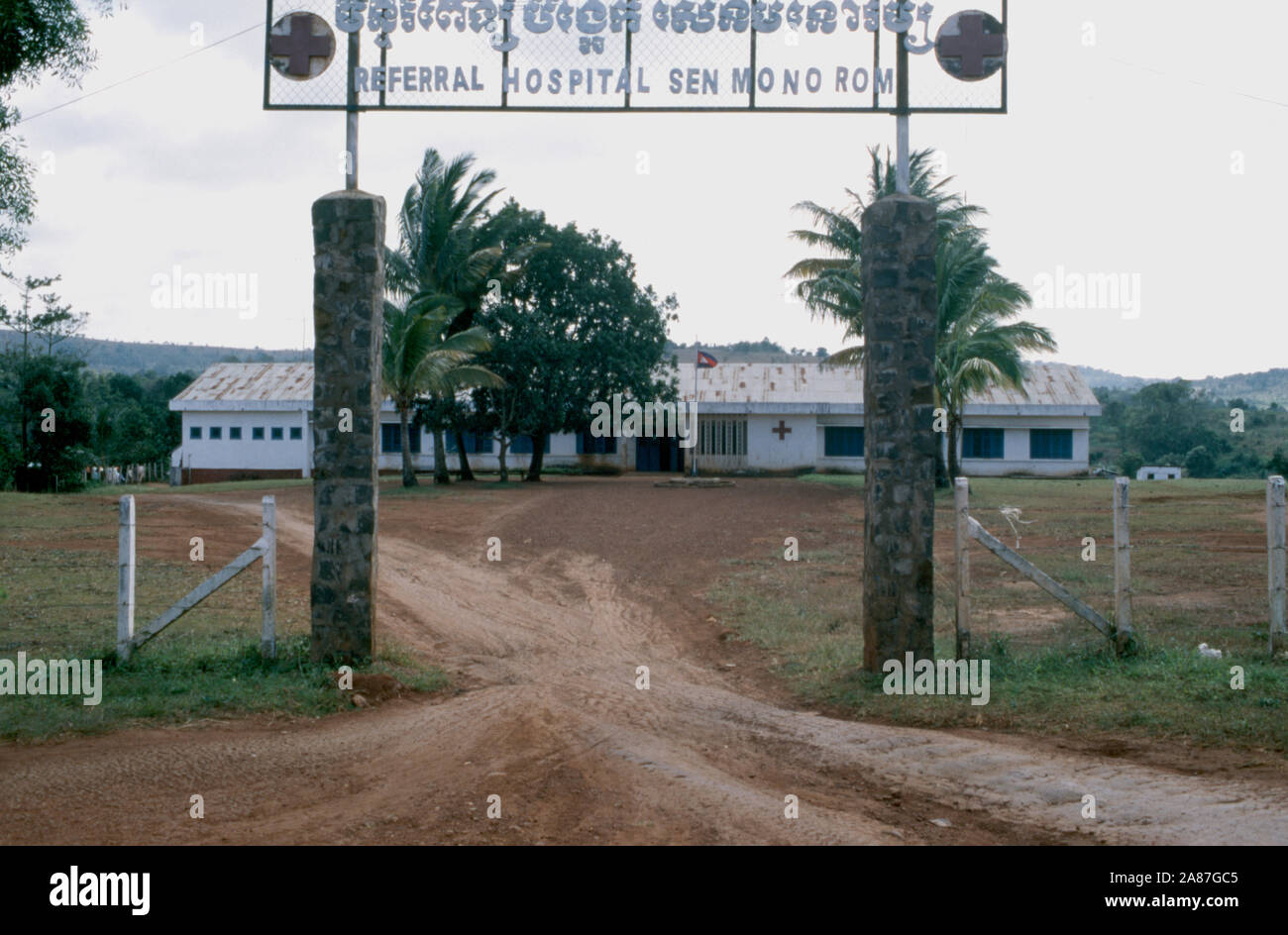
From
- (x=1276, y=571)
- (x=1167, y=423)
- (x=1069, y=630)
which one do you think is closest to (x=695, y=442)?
(x=1167, y=423)

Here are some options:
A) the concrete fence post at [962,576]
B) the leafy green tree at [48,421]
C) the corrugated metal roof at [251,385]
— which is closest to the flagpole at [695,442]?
the corrugated metal roof at [251,385]

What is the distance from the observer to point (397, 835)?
5.01 metres

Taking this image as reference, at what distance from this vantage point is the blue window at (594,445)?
41.4 metres

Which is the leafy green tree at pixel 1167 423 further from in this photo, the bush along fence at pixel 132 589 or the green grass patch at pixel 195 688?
the bush along fence at pixel 132 589

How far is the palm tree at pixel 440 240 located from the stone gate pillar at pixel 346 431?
21.1 m

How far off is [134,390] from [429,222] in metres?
37.1

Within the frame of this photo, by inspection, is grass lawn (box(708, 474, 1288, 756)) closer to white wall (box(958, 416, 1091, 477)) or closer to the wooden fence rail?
the wooden fence rail

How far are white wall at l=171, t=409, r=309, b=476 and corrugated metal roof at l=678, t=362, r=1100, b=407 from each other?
51.6 feet

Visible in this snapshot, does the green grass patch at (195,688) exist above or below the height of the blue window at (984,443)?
below

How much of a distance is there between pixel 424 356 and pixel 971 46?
2018cm

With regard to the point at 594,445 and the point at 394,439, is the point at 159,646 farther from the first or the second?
the point at 394,439

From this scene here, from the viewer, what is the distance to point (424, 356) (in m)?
27.1
